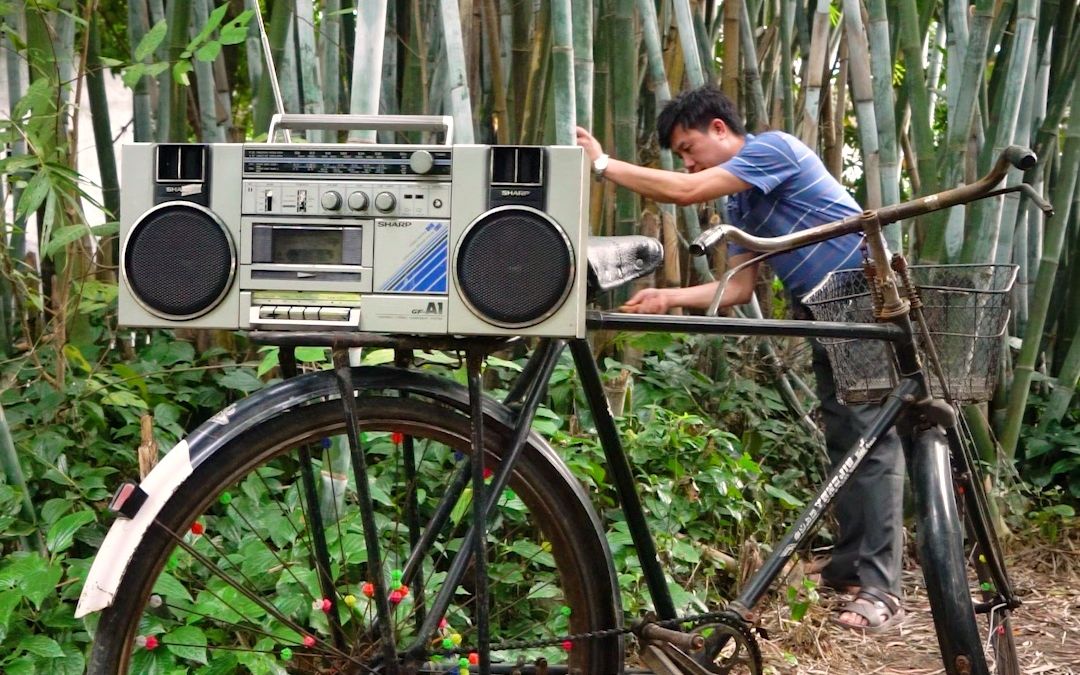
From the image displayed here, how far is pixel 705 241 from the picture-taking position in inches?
56.6

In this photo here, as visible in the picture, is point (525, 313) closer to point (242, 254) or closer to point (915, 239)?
point (242, 254)

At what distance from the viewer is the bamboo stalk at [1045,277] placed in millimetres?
3023

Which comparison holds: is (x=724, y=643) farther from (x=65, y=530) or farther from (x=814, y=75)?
(x=814, y=75)

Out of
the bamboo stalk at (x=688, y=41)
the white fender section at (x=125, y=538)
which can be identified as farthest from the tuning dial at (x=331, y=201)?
the bamboo stalk at (x=688, y=41)

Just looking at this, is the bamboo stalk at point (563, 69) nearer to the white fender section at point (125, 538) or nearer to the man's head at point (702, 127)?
the man's head at point (702, 127)

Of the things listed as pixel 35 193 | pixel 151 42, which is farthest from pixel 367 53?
pixel 35 193

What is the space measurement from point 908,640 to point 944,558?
96cm

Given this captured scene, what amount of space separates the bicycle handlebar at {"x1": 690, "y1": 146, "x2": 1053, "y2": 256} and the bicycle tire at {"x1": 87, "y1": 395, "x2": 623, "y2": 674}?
37cm

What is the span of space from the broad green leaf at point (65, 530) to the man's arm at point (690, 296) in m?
0.95

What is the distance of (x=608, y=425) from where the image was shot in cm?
159

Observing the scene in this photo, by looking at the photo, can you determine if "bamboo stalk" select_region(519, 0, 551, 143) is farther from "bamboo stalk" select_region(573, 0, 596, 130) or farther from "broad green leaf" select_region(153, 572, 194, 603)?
"broad green leaf" select_region(153, 572, 194, 603)

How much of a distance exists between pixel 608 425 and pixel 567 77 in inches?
33.2

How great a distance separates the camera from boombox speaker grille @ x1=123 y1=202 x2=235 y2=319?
126 cm

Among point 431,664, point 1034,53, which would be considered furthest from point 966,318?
point 1034,53
